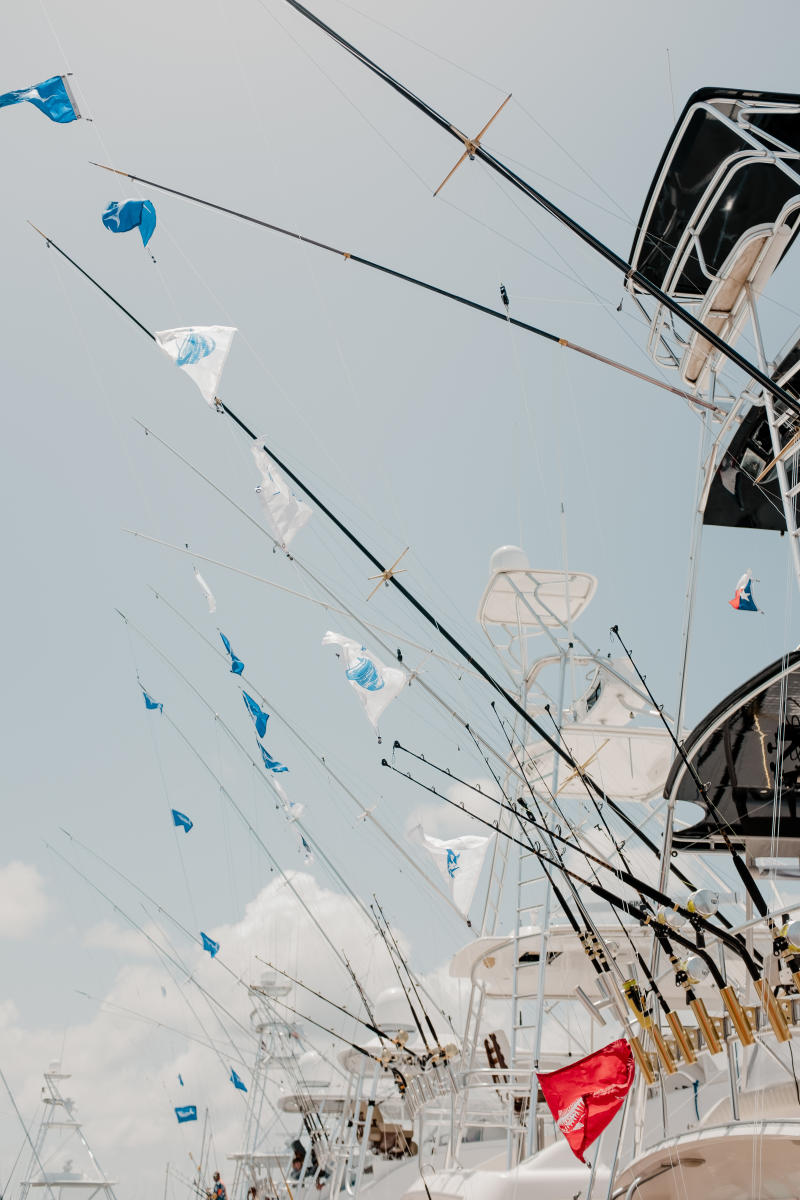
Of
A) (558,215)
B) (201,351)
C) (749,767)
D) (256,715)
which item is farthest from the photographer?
(256,715)

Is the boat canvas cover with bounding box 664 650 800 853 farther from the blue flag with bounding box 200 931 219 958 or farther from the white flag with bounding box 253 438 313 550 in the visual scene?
the blue flag with bounding box 200 931 219 958

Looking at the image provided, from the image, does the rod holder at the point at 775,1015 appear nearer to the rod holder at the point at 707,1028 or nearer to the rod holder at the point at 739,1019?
the rod holder at the point at 739,1019

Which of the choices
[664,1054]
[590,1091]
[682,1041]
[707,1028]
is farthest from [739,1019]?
[590,1091]

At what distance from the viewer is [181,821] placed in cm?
1942

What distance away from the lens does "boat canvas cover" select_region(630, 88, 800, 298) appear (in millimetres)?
8789

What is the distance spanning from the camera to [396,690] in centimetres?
1306

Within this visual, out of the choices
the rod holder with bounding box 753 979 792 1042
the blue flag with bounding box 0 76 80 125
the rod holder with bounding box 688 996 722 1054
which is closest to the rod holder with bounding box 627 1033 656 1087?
the rod holder with bounding box 688 996 722 1054

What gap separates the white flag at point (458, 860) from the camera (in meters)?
15.0

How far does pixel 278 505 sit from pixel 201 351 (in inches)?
68.3

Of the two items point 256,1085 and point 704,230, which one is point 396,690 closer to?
point 704,230

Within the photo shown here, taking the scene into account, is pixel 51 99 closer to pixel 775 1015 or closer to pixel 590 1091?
pixel 775 1015

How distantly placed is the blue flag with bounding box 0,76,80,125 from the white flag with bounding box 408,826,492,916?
11.2 m

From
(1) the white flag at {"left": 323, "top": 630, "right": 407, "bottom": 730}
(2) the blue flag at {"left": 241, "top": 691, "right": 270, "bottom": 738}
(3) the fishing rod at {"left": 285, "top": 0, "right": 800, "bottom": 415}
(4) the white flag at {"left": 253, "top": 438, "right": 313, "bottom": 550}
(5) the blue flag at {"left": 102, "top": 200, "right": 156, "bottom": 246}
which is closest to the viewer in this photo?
(3) the fishing rod at {"left": 285, "top": 0, "right": 800, "bottom": 415}

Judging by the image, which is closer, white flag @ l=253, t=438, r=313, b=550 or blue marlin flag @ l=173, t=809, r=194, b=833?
white flag @ l=253, t=438, r=313, b=550
